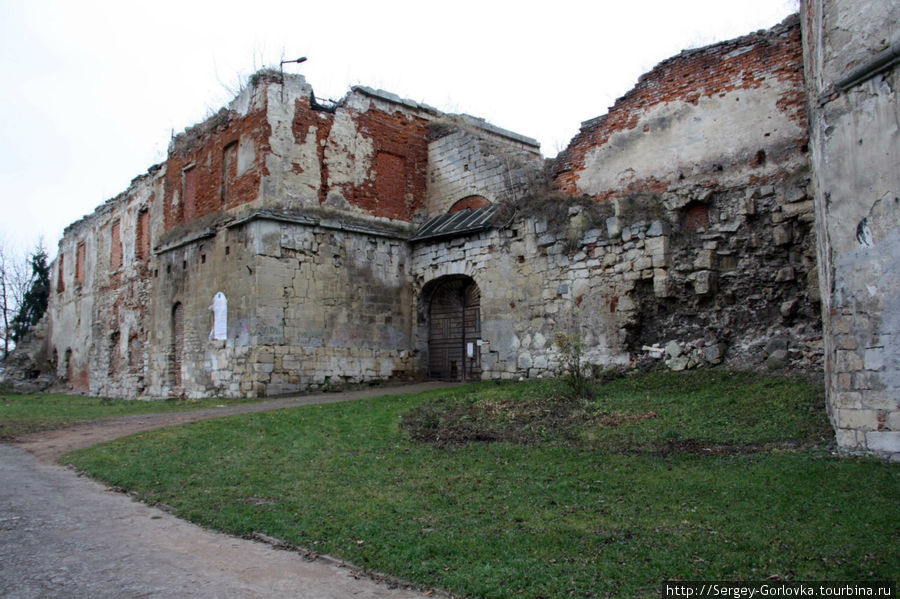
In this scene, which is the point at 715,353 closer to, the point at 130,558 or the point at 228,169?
the point at 130,558

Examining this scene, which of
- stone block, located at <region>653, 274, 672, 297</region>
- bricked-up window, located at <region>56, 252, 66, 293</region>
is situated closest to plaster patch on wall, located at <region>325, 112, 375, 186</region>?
stone block, located at <region>653, 274, 672, 297</region>

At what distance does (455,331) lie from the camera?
55.8ft

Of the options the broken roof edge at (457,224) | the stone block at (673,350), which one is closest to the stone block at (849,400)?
the stone block at (673,350)

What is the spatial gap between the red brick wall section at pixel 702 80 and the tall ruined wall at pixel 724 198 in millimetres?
20

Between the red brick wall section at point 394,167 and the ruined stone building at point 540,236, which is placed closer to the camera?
the ruined stone building at point 540,236

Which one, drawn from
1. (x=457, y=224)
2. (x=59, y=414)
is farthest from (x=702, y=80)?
(x=59, y=414)

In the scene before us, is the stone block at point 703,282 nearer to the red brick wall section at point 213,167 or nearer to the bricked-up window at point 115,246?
the red brick wall section at point 213,167

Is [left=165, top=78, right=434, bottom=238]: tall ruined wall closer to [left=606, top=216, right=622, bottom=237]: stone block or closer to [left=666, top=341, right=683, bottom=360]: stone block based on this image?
[left=606, top=216, right=622, bottom=237]: stone block

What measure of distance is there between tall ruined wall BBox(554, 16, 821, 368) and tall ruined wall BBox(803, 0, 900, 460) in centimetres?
369

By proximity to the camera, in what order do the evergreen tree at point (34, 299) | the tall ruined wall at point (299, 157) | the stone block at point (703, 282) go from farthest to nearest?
the evergreen tree at point (34, 299) → the tall ruined wall at point (299, 157) → the stone block at point (703, 282)

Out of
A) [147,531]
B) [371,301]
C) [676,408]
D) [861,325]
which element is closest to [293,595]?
[147,531]

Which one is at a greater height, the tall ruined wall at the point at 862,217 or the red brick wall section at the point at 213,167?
the red brick wall section at the point at 213,167

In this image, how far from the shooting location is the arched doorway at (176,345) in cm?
1829

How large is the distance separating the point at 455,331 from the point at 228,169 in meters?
7.24
